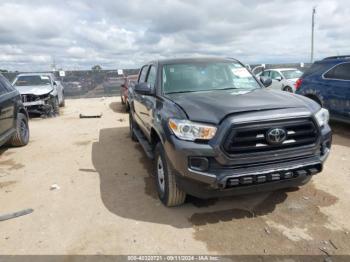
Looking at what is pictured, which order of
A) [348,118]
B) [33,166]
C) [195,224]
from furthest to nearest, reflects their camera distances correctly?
[348,118], [33,166], [195,224]

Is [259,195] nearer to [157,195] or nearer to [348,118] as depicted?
[157,195]

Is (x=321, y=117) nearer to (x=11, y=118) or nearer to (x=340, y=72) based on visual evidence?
(x=340, y=72)

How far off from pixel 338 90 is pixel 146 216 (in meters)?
5.86

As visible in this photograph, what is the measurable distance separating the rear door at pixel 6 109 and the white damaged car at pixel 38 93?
4597 millimetres

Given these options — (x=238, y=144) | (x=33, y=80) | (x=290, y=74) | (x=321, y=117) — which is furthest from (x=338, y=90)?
(x=33, y=80)

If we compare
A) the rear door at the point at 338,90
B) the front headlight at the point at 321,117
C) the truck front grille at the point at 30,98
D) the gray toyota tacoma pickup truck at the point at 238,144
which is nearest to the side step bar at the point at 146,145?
the gray toyota tacoma pickup truck at the point at 238,144

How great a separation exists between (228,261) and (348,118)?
5.64m

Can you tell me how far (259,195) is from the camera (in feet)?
13.5

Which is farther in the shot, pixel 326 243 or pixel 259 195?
pixel 259 195

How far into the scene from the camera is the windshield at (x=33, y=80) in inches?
479

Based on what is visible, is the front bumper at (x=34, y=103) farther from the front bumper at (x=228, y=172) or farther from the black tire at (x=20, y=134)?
the front bumper at (x=228, y=172)

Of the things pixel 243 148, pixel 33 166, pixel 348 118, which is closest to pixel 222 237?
pixel 243 148

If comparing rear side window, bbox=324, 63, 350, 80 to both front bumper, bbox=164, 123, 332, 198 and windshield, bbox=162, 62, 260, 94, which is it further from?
front bumper, bbox=164, 123, 332, 198

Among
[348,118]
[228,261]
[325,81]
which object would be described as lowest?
[228,261]
